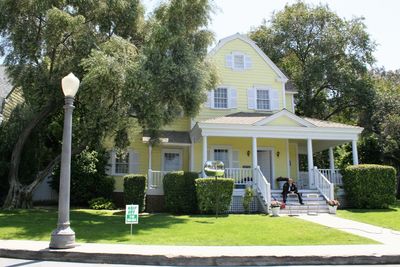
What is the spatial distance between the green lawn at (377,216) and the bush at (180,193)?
6.15m

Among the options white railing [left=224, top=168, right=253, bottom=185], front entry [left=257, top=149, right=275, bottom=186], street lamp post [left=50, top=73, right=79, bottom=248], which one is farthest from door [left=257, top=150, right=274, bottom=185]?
street lamp post [left=50, top=73, right=79, bottom=248]

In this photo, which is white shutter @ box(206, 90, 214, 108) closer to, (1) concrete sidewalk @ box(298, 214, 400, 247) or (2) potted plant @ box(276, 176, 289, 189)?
(2) potted plant @ box(276, 176, 289, 189)

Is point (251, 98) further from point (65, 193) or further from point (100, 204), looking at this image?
point (65, 193)

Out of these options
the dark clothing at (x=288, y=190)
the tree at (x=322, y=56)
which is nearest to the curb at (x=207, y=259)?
the dark clothing at (x=288, y=190)

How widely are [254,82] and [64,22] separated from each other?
38.4 ft

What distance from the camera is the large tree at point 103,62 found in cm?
1552

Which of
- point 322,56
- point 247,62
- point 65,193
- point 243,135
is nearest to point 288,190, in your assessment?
point 243,135

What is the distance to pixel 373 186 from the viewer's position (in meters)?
17.9

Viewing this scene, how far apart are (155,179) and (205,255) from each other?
11.5 m

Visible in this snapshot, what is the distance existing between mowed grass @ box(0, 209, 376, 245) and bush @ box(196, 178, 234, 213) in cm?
180

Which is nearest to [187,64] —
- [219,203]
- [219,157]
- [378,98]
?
[219,203]

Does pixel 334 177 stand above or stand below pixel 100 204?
above

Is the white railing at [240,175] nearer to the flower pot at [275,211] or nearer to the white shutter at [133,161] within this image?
the flower pot at [275,211]

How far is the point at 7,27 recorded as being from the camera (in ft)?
55.6
